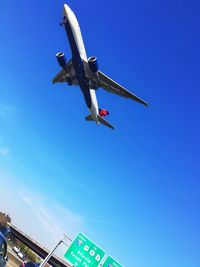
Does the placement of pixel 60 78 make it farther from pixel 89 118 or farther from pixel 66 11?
pixel 66 11

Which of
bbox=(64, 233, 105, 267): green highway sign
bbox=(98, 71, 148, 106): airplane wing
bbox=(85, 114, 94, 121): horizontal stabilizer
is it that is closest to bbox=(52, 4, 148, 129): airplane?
bbox=(98, 71, 148, 106): airplane wing

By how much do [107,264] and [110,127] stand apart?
20.5 m

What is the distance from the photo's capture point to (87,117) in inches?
1718

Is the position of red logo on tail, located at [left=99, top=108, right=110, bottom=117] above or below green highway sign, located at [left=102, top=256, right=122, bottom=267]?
above

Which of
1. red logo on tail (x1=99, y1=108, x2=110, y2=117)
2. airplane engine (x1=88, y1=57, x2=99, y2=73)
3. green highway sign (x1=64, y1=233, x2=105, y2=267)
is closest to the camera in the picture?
green highway sign (x1=64, y1=233, x2=105, y2=267)

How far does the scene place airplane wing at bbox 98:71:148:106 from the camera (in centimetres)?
3507

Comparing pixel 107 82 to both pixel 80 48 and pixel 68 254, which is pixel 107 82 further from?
pixel 68 254

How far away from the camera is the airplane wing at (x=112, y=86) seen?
1381 inches

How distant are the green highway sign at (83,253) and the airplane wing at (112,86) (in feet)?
57.2

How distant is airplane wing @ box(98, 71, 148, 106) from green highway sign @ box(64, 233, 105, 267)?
17429 mm

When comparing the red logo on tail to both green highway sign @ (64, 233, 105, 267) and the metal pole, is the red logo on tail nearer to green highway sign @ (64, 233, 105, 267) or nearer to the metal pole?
green highway sign @ (64, 233, 105, 267)

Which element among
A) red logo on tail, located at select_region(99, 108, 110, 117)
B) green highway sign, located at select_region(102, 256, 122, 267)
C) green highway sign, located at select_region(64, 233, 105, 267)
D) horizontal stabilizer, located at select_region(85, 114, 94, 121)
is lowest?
green highway sign, located at select_region(64, 233, 105, 267)

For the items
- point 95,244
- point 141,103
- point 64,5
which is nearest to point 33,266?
point 95,244

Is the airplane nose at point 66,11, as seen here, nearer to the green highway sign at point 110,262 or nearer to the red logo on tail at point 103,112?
the red logo on tail at point 103,112
